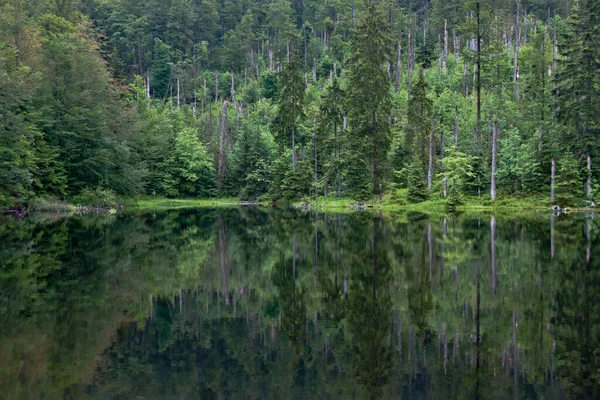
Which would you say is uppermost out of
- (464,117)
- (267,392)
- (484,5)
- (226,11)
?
(226,11)

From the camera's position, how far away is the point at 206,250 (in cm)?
1902

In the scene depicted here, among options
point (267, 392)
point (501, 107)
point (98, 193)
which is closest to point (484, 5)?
point (501, 107)

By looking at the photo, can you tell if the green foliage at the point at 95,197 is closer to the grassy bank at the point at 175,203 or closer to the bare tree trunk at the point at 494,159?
the grassy bank at the point at 175,203

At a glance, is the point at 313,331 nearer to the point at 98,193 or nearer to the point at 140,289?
the point at 140,289

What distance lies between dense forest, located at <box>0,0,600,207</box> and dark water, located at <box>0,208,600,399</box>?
26.3 metres

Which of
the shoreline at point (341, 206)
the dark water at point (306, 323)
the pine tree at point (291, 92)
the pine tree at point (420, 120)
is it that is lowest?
the dark water at point (306, 323)

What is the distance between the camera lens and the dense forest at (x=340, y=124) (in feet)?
135

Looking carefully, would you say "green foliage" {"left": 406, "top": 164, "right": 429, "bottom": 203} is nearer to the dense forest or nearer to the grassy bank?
the dense forest

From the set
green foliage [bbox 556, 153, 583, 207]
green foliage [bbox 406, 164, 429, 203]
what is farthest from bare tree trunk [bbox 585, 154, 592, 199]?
green foliage [bbox 406, 164, 429, 203]

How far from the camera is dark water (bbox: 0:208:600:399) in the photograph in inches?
264

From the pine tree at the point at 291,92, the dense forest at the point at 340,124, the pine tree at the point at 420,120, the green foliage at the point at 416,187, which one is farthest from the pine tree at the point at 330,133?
the green foliage at the point at 416,187

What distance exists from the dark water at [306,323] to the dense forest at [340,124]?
26.3m

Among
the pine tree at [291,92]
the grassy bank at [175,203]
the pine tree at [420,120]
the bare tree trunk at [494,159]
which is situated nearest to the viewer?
the bare tree trunk at [494,159]

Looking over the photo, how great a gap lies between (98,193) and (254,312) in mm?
40989
